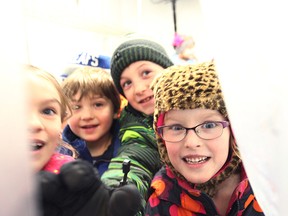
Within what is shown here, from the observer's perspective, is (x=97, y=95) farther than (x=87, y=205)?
Yes

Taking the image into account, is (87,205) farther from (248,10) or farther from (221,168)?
(221,168)

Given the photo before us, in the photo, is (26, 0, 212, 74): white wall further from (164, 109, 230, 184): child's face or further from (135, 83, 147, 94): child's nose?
(164, 109, 230, 184): child's face

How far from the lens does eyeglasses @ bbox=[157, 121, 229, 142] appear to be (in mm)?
778

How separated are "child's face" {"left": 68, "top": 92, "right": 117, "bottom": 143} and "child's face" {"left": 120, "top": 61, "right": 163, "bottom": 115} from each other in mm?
102

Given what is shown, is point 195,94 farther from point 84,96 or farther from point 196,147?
point 84,96

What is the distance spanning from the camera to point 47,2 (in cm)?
204

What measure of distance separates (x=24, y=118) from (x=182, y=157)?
0.57 metres

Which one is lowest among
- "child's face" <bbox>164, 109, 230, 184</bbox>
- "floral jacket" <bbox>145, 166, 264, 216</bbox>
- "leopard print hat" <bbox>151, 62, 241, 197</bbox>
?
"floral jacket" <bbox>145, 166, 264, 216</bbox>

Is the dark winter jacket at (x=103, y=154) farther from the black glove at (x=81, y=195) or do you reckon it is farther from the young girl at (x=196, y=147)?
the black glove at (x=81, y=195)

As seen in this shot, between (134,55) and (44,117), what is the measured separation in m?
0.74

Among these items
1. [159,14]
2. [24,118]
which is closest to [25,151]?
[24,118]

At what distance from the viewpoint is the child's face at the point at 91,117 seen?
3.97ft

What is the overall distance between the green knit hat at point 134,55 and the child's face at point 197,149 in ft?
1.57

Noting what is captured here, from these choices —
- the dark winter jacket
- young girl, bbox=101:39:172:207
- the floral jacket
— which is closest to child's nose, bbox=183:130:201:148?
the floral jacket
